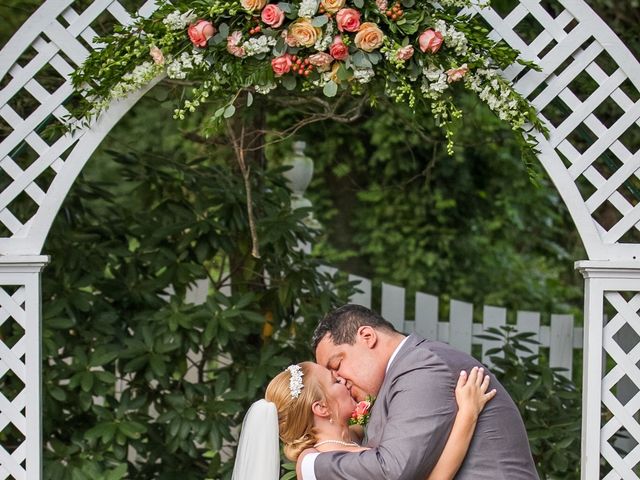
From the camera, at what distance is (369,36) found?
9.94 ft

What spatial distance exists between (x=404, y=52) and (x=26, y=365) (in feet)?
5.52

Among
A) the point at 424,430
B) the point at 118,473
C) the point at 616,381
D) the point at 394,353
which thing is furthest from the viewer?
the point at 118,473

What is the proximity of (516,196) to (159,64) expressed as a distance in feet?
18.7

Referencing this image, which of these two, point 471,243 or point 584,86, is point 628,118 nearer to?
point 584,86

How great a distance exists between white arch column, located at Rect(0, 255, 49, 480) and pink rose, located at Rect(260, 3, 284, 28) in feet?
3.65

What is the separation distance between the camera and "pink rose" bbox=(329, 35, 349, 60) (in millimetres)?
3060

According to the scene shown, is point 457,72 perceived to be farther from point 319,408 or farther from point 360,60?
point 319,408

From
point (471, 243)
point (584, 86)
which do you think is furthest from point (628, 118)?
point (471, 243)

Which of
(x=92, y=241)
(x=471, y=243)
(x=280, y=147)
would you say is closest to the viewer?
(x=92, y=241)

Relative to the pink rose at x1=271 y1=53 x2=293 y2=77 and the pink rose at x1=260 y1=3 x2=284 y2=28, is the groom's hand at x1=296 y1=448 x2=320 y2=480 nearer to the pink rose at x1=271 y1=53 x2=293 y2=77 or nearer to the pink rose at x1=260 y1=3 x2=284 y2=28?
the pink rose at x1=271 y1=53 x2=293 y2=77

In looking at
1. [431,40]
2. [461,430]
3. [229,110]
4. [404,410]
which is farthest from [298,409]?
[431,40]

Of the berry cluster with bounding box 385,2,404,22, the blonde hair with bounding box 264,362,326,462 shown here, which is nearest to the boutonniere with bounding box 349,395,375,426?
the blonde hair with bounding box 264,362,326,462

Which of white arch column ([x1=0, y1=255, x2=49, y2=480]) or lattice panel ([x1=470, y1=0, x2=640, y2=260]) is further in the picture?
white arch column ([x1=0, y1=255, x2=49, y2=480])

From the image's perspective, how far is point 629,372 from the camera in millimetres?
3238
